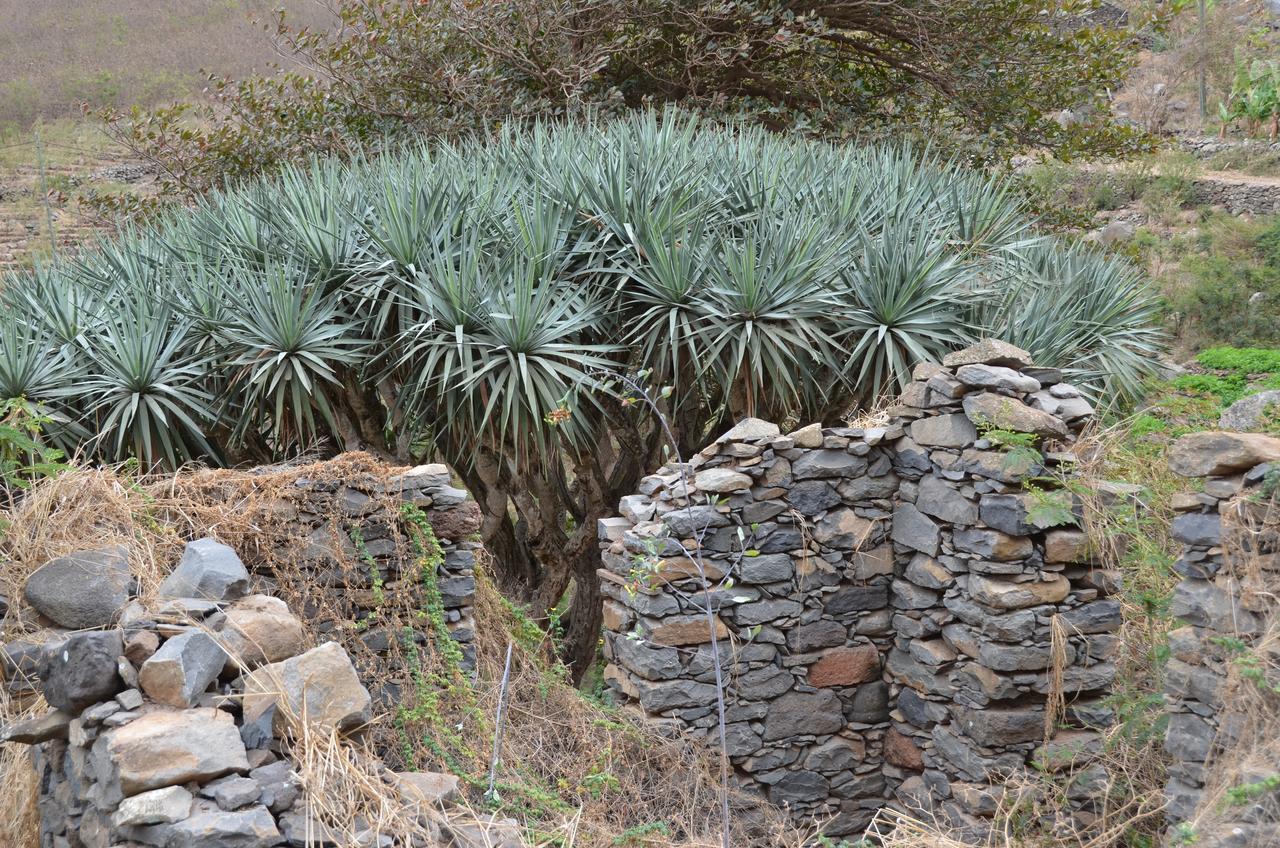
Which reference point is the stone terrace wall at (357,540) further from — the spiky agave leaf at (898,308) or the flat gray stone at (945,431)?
the spiky agave leaf at (898,308)

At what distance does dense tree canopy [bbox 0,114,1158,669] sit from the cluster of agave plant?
0.02 meters

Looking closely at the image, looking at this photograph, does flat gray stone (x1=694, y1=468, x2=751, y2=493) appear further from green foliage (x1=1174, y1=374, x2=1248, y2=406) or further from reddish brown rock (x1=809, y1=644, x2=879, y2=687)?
green foliage (x1=1174, y1=374, x2=1248, y2=406)

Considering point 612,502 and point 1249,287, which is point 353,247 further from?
point 1249,287

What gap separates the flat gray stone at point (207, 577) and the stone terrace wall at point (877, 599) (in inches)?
72.7

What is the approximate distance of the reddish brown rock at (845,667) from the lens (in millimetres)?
5758

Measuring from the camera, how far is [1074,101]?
434 inches

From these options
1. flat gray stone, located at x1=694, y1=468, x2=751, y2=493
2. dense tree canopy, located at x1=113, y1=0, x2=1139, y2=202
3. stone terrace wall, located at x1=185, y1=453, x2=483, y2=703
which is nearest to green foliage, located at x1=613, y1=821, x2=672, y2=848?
stone terrace wall, located at x1=185, y1=453, x2=483, y2=703

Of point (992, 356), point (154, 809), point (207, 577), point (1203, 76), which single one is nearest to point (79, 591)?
point (207, 577)

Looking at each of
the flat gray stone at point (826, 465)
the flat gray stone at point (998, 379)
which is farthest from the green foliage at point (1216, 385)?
the flat gray stone at point (826, 465)

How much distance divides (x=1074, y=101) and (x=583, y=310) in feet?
23.7

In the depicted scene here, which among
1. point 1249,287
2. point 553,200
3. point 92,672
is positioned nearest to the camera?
point 92,672

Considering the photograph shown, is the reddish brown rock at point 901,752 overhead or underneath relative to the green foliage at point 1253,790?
underneath

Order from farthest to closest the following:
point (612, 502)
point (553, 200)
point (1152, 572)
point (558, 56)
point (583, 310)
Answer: point (558, 56) → point (612, 502) → point (553, 200) → point (583, 310) → point (1152, 572)

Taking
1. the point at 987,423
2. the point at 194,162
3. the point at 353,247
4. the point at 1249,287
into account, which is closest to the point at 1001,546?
the point at 987,423
